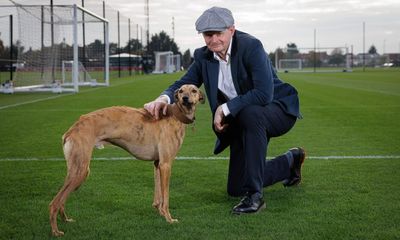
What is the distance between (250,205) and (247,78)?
108 cm

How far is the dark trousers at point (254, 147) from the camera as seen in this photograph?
15.1ft

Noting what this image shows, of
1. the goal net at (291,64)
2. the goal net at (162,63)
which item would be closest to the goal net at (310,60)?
the goal net at (291,64)

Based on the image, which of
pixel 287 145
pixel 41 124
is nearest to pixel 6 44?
pixel 41 124

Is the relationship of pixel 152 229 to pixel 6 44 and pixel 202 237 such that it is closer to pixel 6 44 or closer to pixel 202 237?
pixel 202 237

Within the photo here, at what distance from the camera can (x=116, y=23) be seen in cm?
4122

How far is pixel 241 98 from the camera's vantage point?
462cm

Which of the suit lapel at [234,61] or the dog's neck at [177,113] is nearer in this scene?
the dog's neck at [177,113]

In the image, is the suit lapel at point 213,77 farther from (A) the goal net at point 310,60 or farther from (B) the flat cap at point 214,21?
(A) the goal net at point 310,60

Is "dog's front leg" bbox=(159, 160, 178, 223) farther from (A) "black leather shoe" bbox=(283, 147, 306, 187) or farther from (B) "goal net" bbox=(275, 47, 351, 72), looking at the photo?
(B) "goal net" bbox=(275, 47, 351, 72)

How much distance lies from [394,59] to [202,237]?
76698mm

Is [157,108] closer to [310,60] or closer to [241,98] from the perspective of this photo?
[241,98]

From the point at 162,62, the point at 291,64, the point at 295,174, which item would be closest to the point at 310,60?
the point at 291,64

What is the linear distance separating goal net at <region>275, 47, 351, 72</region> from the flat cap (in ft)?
186

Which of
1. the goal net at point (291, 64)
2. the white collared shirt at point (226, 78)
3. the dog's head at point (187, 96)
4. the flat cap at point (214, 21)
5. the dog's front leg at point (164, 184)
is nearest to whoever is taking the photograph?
the dog's front leg at point (164, 184)
